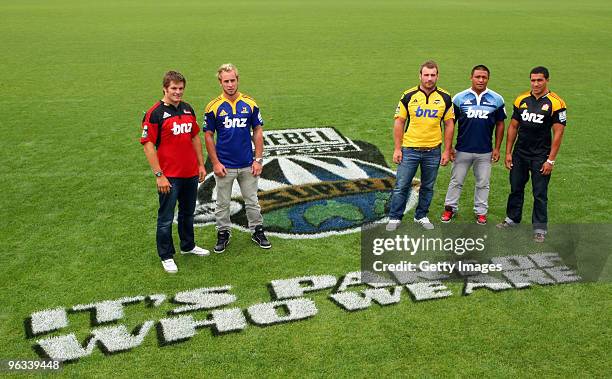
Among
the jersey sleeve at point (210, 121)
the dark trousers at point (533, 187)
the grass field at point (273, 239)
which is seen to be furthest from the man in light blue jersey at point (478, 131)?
the jersey sleeve at point (210, 121)

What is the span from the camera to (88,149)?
9.66 metres

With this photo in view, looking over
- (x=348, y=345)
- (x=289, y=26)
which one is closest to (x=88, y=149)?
(x=348, y=345)

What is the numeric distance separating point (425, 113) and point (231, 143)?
2.12 metres

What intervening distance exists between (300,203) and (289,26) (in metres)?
19.5

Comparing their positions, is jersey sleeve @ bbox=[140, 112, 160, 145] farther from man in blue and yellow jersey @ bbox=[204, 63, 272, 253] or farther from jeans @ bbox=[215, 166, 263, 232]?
jeans @ bbox=[215, 166, 263, 232]

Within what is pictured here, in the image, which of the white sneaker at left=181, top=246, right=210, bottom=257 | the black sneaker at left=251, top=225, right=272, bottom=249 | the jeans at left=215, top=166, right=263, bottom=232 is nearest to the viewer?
the jeans at left=215, top=166, right=263, bottom=232

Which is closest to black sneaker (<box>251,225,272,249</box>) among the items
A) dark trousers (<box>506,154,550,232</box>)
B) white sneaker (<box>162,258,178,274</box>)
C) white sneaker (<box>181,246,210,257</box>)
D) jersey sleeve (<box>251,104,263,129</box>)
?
white sneaker (<box>181,246,210,257</box>)

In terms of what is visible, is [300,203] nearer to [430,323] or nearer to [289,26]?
[430,323]

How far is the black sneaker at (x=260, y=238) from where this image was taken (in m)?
6.21

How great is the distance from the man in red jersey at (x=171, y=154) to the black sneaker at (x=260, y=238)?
0.75 metres

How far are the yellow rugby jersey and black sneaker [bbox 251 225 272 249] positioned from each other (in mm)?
1908

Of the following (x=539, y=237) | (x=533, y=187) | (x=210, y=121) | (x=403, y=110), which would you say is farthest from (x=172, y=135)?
(x=539, y=237)

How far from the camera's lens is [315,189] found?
777 centimetres

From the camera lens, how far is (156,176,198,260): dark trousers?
5621 millimetres
